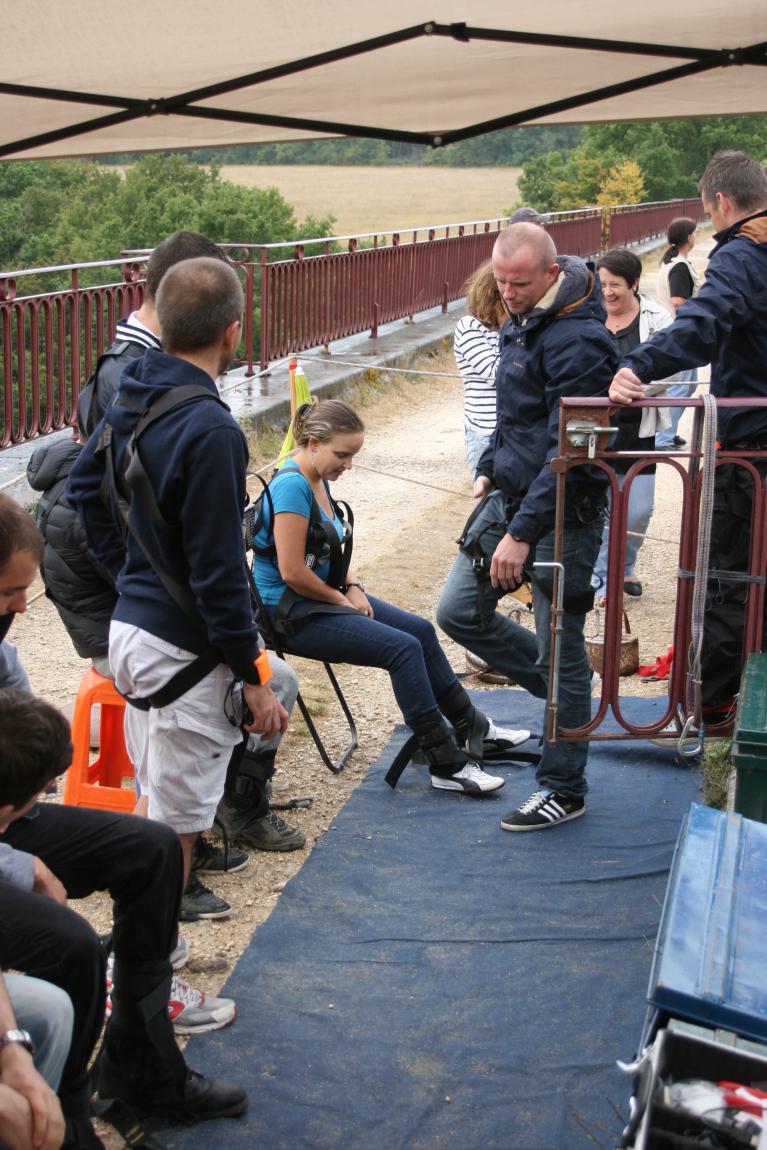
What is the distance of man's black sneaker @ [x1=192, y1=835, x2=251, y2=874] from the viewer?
3.86m

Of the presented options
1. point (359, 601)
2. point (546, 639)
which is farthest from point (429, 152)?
point (546, 639)

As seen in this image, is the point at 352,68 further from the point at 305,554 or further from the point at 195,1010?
the point at 195,1010

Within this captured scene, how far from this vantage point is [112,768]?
13.5 ft

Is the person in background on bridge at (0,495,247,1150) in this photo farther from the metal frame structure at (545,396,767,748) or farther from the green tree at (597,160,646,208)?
the green tree at (597,160,646,208)

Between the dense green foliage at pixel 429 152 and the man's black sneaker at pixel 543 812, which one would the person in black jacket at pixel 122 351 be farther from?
the dense green foliage at pixel 429 152

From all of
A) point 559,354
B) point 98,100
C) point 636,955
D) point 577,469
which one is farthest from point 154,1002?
point 98,100

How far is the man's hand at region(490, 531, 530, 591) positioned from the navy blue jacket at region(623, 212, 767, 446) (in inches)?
26.9

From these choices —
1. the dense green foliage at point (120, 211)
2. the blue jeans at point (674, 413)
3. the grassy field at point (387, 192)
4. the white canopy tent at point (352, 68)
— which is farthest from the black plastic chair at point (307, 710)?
the grassy field at point (387, 192)

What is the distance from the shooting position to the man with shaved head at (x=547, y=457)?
12.6 ft

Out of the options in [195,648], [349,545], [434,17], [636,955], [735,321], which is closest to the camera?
[195,648]

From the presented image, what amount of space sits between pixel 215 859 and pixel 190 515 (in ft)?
5.09

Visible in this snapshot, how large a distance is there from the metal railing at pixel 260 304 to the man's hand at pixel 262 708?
5.21m

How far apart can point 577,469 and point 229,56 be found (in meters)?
2.05

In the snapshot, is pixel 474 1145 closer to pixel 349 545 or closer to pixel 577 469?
pixel 577 469
